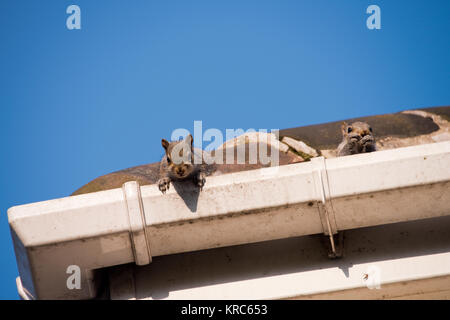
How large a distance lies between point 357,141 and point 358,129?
Answer: 0.63 ft

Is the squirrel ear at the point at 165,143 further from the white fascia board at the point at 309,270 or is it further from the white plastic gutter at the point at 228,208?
the white fascia board at the point at 309,270

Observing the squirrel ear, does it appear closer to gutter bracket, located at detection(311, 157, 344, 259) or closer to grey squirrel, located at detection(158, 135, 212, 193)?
grey squirrel, located at detection(158, 135, 212, 193)

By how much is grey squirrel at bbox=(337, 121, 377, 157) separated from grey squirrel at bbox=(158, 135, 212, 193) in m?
1.45

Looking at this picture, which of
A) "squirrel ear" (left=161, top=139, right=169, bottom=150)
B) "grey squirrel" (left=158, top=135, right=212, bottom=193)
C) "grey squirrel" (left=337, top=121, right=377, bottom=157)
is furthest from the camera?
"grey squirrel" (left=337, top=121, right=377, bottom=157)

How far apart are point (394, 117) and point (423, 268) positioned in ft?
7.15

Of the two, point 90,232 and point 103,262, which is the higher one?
point 90,232

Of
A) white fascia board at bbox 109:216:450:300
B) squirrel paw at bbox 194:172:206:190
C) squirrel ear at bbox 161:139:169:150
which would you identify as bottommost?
white fascia board at bbox 109:216:450:300

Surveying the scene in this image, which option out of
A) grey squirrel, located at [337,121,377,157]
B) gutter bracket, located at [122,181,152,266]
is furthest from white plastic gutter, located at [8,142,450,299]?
grey squirrel, located at [337,121,377,157]

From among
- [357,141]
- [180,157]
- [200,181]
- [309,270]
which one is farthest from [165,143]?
[357,141]

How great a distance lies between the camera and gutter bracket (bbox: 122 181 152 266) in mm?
3848

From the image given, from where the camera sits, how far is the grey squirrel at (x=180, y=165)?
13.0 ft
